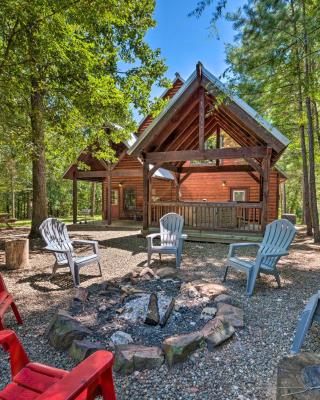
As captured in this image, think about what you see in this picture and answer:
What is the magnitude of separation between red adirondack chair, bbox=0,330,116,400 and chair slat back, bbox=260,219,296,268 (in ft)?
11.1

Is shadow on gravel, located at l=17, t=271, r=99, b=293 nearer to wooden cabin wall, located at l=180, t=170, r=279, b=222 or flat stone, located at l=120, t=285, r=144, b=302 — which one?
flat stone, located at l=120, t=285, r=144, b=302

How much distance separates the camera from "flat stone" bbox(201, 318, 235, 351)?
2471 mm

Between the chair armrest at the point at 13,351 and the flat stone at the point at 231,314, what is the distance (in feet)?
6.65

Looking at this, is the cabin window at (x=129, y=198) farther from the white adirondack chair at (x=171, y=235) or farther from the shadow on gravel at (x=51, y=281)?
the shadow on gravel at (x=51, y=281)

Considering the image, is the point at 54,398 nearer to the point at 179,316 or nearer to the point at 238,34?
the point at 179,316

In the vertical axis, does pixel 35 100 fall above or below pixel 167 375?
above

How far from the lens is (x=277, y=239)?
448 centimetres

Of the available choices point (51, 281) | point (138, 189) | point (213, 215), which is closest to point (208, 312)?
point (51, 281)

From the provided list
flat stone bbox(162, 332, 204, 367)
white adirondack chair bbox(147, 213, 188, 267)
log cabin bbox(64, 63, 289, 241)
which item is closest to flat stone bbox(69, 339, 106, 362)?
flat stone bbox(162, 332, 204, 367)

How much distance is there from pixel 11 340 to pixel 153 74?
26.5 ft

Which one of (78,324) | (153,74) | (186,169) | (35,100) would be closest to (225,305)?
(78,324)

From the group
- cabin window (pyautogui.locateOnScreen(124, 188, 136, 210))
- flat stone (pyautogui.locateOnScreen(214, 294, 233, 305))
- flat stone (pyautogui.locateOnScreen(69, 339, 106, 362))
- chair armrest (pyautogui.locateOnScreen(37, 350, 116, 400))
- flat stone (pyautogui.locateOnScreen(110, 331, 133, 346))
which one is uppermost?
cabin window (pyautogui.locateOnScreen(124, 188, 136, 210))

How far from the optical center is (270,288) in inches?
162

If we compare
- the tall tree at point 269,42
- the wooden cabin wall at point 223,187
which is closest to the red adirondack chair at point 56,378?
the tall tree at point 269,42
